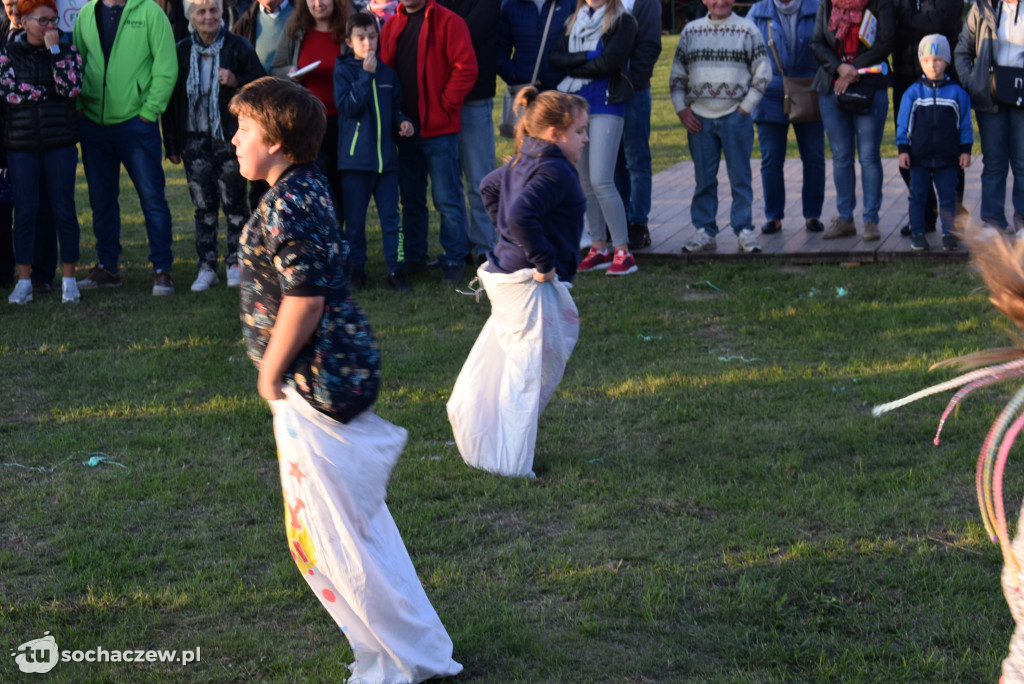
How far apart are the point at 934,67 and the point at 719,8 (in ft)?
5.37

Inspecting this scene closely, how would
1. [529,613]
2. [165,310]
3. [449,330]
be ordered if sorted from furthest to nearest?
[165,310], [449,330], [529,613]

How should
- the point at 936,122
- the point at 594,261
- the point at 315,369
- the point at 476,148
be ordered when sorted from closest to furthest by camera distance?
the point at 315,369
the point at 936,122
the point at 476,148
the point at 594,261

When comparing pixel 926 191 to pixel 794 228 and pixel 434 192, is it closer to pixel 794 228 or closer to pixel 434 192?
pixel 794 228

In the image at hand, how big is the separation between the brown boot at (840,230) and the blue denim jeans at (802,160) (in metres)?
0.39

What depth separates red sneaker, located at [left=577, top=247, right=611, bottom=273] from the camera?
8.98m

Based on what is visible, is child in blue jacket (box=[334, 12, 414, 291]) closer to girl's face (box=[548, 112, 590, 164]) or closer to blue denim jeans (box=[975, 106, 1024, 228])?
girl's face (box=[548, 112, 590, 164])

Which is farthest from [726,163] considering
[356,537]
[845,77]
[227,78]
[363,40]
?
[356,537]

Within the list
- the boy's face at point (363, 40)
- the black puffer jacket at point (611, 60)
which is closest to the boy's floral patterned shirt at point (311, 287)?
the boy's face at point (363, 40)

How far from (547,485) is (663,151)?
10967 millimetres

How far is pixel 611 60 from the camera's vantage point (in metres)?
8.36

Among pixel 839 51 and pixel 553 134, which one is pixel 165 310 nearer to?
pixel 553 134

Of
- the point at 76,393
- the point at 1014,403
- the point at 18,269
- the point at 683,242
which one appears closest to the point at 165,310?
the point at 18,269

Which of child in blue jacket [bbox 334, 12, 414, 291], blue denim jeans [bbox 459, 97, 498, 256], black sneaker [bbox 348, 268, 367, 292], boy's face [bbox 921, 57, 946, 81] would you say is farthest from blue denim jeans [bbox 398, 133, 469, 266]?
boy's face [bbox 921, 57, 946, 81]

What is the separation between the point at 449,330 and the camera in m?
7.46
